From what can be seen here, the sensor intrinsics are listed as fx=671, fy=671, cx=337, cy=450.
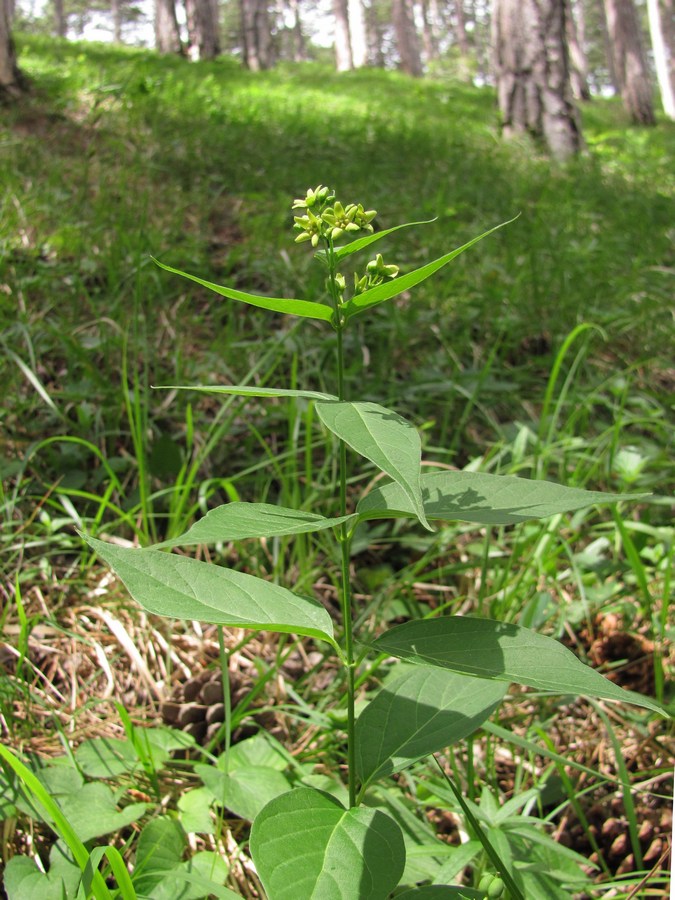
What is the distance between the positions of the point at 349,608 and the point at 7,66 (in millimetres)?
6490

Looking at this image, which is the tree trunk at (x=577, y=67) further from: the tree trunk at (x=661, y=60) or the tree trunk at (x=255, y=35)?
the tree trunk at (x=255, y=35)

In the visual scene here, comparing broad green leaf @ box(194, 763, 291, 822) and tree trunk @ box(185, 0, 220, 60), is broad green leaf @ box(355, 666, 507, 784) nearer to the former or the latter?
broad green leaf @ box(194, 763, 291, 822)

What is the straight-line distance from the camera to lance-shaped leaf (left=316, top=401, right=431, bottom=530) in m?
0.71

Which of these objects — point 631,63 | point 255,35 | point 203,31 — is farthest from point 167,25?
point 631,63

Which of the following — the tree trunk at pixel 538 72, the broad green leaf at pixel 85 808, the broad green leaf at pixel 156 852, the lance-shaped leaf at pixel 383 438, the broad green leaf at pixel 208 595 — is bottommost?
the broad green leaf at pixel 156 852

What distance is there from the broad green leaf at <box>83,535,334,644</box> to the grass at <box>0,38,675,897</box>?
23.3 inches

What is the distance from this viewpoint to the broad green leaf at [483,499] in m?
0.89

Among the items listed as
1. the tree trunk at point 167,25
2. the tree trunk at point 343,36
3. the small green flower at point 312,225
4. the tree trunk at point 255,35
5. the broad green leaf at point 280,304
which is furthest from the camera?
the tree trunk at point 343,36

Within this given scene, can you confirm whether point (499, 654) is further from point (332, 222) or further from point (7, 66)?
point (7, 66)

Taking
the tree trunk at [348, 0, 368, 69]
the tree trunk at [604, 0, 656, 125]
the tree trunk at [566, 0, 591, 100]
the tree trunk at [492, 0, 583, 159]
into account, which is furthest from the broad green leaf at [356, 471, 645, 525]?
the tree trunk at [348, 0, 368, 69]

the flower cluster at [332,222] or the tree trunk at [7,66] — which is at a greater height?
the tree trunk at [7,66]

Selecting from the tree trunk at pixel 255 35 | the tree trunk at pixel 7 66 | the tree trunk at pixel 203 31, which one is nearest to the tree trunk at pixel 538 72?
the tree trunk at pixel 7 66

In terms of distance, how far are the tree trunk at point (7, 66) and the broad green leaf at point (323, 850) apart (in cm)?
632

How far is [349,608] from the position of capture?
943 millimetres
